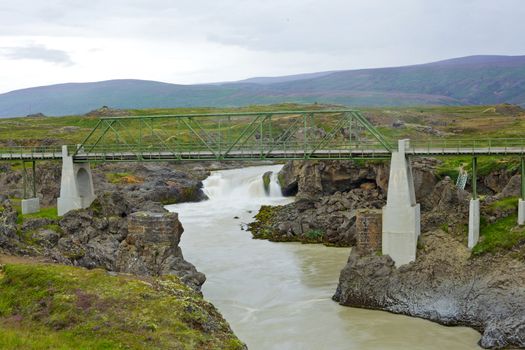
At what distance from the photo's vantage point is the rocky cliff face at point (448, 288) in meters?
40.0

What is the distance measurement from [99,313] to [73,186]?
117 feet

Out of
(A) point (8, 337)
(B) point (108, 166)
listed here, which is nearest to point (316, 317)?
(A) point (8, 337)

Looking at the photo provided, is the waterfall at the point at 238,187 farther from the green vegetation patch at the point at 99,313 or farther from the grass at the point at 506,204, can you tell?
the green vegetation patch at the point at 99,313

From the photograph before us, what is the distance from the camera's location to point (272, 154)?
A: 193ft

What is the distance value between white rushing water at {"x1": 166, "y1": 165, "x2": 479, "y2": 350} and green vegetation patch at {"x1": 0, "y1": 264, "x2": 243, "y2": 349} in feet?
34.0

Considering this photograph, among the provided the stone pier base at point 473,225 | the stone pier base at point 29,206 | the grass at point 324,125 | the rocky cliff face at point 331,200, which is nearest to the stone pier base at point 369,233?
the stone pier base at point 473,225

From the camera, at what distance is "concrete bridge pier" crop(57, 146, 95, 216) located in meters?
63.0

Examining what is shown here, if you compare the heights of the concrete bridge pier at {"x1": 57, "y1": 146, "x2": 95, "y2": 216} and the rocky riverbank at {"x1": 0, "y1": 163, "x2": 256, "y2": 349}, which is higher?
the concrete bridge pier at {"x1": 57, "y1": 146, "x2": 95, "y2": 216}

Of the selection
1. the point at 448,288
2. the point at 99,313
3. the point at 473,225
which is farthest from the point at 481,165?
the point at 99,313

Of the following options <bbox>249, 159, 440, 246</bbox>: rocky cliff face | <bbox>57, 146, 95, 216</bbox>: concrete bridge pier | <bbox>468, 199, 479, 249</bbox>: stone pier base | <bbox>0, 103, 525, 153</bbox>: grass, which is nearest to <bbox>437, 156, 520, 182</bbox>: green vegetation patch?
<bbox>249, 159, 440, 246</bbox>: rocky cliff face

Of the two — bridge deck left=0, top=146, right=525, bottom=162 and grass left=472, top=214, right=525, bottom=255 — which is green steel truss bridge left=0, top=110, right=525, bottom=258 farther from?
grass left=472, top=214, right=525, bottom=255

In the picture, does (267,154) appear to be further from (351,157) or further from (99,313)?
A: (99,313)

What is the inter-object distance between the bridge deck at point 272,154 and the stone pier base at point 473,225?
5.20m

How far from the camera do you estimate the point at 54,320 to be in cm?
2969
